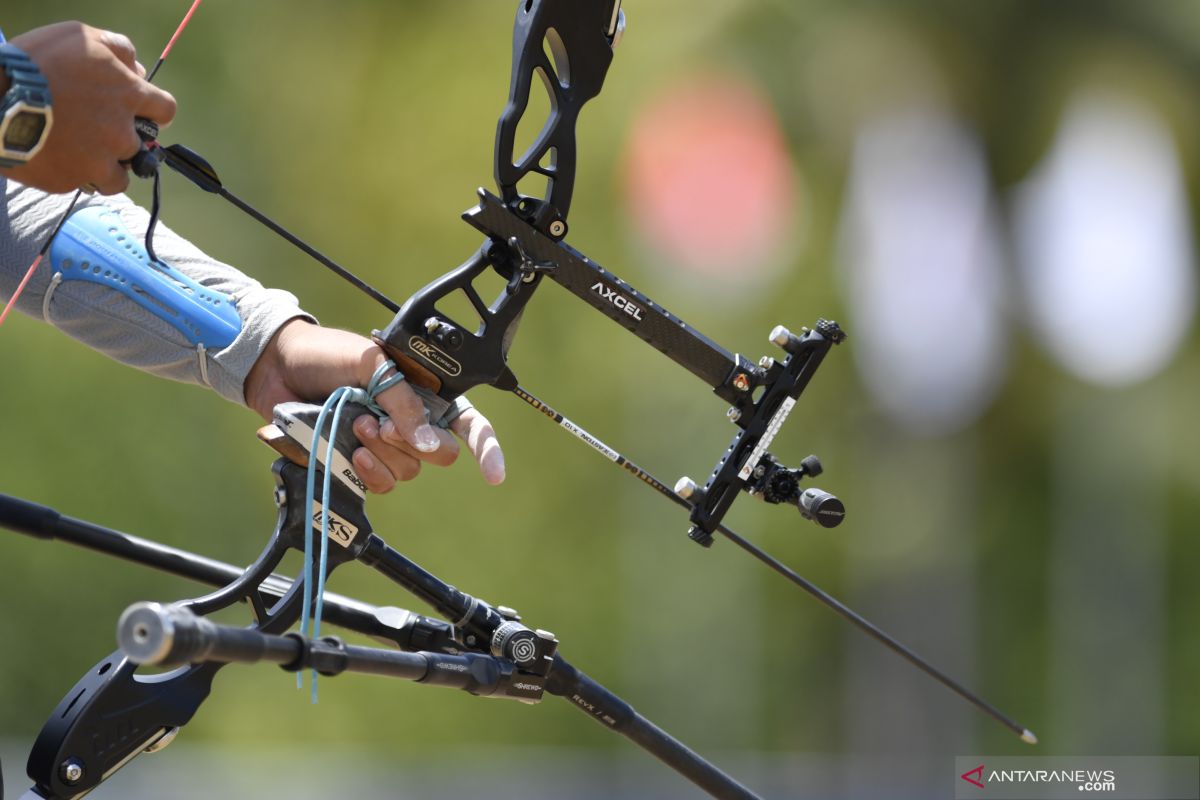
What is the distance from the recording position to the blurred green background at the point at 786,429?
30.7 feet

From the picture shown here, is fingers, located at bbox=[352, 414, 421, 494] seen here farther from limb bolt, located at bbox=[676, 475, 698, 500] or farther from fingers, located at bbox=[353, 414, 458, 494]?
limb bolt, located at bbox=[676, 475, 698, 500]

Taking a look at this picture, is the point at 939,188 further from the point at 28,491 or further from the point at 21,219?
the point at 21,219

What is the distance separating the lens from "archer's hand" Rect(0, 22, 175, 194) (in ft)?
5.41

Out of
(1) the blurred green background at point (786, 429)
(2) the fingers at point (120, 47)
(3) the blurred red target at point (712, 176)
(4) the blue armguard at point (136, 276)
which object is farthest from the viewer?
(3) the blurred red target at point (712, 176)

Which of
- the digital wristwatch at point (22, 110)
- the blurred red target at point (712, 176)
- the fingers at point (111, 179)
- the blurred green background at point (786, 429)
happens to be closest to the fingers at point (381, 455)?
the fingers at point (111, 179)

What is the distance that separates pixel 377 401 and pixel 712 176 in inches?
324

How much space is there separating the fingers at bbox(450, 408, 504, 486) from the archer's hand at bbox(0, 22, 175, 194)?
54 centimetres

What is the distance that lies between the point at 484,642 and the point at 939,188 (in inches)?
325

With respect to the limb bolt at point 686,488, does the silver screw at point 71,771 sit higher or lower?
lower

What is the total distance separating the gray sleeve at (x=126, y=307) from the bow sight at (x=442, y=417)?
197 millimetres

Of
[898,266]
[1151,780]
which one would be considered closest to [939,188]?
[898,266]

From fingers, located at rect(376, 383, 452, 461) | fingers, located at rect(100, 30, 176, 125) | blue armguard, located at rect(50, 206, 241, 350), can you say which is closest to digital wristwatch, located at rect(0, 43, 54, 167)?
fingers, located at rect(100, 30, 176, 125)

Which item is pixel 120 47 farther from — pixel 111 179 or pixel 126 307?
pixel 126 307

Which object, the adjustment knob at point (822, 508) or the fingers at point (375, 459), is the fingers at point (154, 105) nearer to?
the fingers at point (375, 459)
